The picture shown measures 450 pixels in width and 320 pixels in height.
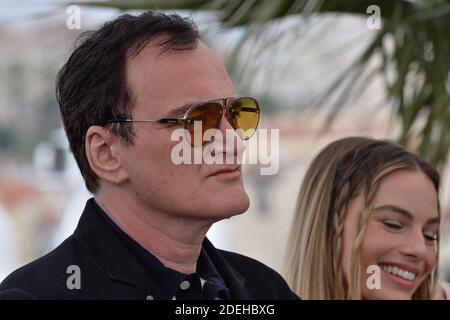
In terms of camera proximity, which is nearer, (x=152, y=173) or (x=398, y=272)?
Result: (x=152, y=173)

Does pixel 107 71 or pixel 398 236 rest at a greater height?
pixel 107 71

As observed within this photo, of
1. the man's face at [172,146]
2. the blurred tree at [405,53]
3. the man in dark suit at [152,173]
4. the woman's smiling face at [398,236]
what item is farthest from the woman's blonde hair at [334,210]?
the blurred tree at [405,53]

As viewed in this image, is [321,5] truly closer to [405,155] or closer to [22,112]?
[405,155]

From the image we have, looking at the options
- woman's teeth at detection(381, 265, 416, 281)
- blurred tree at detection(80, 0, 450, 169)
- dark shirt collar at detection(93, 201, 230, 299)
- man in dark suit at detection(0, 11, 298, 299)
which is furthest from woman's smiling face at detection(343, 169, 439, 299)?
blurred tree at detection(80, 0, 450, 169)

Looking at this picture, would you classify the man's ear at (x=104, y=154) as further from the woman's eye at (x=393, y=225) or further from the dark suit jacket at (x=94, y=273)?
the woman's eye at (x=393, y=225)

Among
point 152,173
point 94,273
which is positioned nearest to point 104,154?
point 152,173

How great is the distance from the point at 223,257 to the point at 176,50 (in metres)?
0.30

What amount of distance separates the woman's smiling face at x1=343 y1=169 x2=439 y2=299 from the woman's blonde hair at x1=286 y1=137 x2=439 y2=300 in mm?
18

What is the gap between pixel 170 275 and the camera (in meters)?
1.55

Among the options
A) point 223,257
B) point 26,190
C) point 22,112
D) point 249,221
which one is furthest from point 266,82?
point 22,112

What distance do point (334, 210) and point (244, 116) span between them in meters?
0.82

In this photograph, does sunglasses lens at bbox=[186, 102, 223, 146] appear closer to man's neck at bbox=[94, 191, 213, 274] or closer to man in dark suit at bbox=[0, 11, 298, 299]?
man in dark suit at bbox=[0, 11, 298, 299]

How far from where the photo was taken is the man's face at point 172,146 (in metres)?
1.58

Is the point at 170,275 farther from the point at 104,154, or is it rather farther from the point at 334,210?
the point at 334,210
